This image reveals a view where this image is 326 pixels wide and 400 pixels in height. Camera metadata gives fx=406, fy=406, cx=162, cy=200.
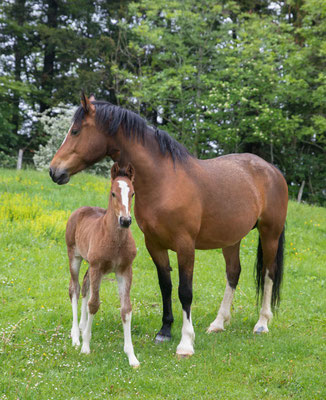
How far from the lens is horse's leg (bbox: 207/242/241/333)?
5289 millimetres

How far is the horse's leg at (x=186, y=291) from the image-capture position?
14.0ft

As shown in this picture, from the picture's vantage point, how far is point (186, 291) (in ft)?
14.4

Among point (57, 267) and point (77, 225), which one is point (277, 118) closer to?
point (57, 267)

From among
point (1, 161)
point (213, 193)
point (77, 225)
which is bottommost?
point (1, 161)

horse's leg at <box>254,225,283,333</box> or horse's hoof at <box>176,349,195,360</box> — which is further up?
horse's leg at <box>254,225,283,333</box>

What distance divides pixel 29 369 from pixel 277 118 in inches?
577

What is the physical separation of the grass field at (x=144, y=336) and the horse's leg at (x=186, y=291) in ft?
0.51

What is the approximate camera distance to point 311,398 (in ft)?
11.8

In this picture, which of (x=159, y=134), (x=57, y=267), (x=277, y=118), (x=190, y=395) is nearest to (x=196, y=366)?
(x=190, y=395)

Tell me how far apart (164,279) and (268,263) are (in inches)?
66.5

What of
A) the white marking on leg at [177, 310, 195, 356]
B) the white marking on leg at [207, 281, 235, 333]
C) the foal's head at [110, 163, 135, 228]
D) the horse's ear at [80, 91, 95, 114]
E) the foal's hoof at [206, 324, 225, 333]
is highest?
Answer: the horse's ear at [80, 91, 95, 114]

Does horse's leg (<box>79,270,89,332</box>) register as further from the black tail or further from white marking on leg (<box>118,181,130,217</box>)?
the black tail

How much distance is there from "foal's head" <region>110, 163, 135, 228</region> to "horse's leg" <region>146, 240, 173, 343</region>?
1057 millimetres

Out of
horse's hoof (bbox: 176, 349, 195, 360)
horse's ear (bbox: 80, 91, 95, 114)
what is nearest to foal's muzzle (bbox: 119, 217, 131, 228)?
horse's ear (bbox: 80, 91, 95, 114)
